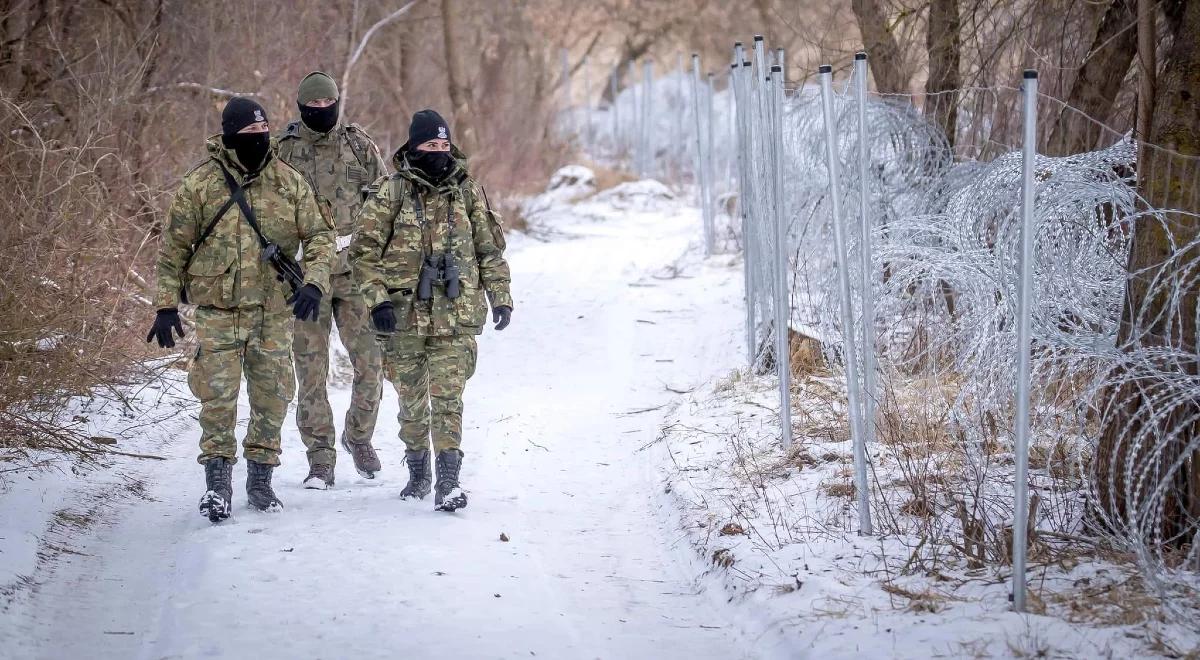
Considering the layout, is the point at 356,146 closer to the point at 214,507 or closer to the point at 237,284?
the point at 237,284

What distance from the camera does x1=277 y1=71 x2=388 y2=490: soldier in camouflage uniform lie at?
579 centimetres

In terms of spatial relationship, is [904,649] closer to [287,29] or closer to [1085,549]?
[1085,549]

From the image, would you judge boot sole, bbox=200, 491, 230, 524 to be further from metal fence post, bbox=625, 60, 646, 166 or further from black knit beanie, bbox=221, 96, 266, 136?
metal fence post, bbox=625, 60, 646, 166

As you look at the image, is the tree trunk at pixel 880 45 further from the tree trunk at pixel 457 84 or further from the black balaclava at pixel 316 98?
the tree trunk at pixel 457 84

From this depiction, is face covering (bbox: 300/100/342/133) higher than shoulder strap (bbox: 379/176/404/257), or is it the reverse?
face covering (bbox: 300/100/342/133)

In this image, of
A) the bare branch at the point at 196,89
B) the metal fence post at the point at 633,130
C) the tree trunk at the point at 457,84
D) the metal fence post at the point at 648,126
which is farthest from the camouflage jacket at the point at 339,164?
the metal fence post at the point at 633,130

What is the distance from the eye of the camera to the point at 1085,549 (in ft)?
13.8

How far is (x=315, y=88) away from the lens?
5754mm

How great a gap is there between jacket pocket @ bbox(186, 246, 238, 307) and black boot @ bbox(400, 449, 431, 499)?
43.5 inches

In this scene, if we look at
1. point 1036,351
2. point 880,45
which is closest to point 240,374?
point 1036,351

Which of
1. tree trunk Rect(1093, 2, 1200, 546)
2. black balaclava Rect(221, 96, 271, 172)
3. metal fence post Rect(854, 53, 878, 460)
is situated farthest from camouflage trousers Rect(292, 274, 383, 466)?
tree trunk Rect(1093, 2, 1200, 546)

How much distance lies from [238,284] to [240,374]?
0.39 m

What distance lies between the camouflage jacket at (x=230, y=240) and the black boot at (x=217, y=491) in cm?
68

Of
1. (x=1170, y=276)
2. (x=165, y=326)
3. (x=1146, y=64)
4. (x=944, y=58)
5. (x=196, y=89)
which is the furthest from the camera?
(x=196, y=89)
